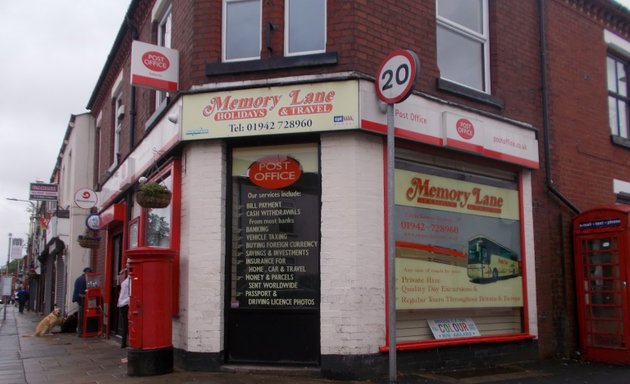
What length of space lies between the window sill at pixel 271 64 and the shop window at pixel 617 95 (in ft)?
24.4

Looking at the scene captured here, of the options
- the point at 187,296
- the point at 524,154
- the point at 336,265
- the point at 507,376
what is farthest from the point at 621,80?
the point at 187,296

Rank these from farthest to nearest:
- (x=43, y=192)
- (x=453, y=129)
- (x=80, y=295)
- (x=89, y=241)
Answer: (x=43, y=192) < (x=89, y=241) < (x=80, y=295) < (x=453, y=129)

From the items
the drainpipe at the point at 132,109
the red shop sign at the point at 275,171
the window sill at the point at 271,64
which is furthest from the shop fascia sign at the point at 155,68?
the drainpipe at the point at 132,109

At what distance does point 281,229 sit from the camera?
787 cm

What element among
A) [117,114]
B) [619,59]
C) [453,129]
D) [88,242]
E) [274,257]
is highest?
[619,59]

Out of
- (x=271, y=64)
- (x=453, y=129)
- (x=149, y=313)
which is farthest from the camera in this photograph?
(x=453, y=129)

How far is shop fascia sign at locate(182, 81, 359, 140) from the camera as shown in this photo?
7.52 metres

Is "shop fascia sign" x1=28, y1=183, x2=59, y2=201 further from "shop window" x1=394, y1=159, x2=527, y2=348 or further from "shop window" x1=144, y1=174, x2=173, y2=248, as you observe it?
"shop window" x1=394, y1=159, x2=527, y2=348

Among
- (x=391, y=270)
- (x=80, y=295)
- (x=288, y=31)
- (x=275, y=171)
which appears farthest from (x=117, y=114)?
(x=391, y=270)

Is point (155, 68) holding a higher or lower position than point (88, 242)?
higher

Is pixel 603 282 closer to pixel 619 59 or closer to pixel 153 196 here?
pixel 619 59

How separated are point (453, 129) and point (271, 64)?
2799 mm

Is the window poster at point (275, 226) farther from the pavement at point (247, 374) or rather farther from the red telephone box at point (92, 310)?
the red telephone box at point (92, 310)

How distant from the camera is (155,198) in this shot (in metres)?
8.28
